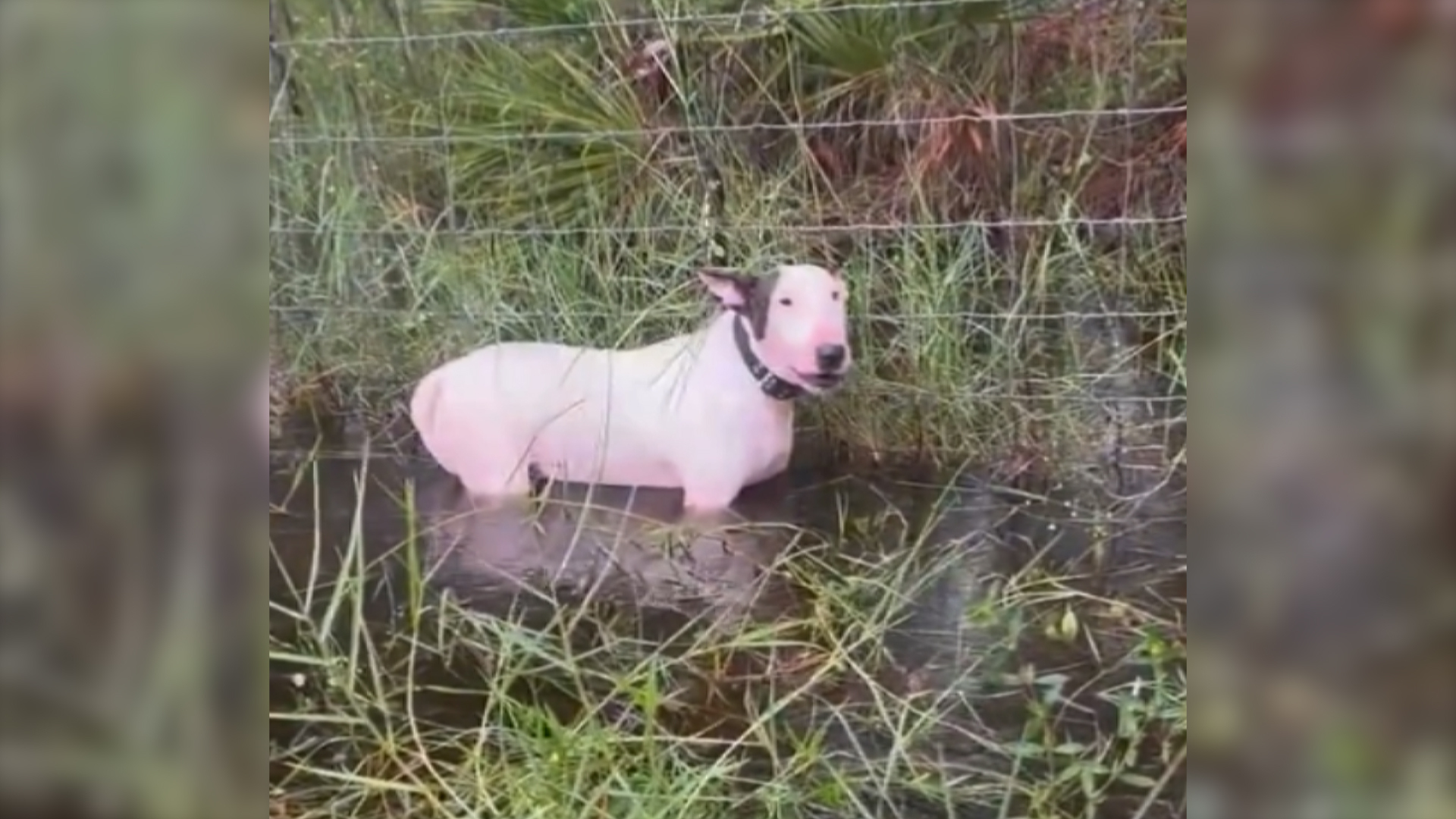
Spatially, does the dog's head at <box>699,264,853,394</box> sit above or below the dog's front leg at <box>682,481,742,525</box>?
above

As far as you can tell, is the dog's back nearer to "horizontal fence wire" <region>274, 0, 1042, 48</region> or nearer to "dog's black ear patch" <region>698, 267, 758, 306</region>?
"dog's black ear patch" <region>698, 267, 758, 306</region>

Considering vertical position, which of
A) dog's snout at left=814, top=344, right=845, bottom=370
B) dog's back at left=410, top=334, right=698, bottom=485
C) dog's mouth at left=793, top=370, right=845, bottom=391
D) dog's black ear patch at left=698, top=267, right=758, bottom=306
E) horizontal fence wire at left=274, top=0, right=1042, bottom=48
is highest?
horizontal fence wire at left=274, top=0, right=1042, bottom=48

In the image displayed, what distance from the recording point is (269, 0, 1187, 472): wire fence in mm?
754

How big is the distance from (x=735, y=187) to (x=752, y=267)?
5 cm

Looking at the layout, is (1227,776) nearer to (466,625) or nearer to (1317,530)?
(1317,530)

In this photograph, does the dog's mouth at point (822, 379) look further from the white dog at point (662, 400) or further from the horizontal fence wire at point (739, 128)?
the horizontal fence wire at point (739, 128)

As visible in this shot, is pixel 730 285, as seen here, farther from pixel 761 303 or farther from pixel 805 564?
pixel 805 564

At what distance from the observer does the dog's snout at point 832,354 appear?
30.6 inches

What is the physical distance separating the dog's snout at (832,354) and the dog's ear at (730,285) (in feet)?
0.17

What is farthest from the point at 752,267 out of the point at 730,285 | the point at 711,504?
the point at 711,504

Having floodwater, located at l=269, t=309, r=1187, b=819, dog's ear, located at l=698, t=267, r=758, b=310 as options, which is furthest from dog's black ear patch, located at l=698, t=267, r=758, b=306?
floodwater, located at l=269, t=309, r=1187, b=819

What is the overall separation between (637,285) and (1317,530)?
42cm

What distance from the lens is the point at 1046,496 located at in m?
0.77

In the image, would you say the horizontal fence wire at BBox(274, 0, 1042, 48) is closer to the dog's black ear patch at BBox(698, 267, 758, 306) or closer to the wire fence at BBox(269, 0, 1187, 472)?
the wire fence at BBox(269, 0, 1187, 472)
